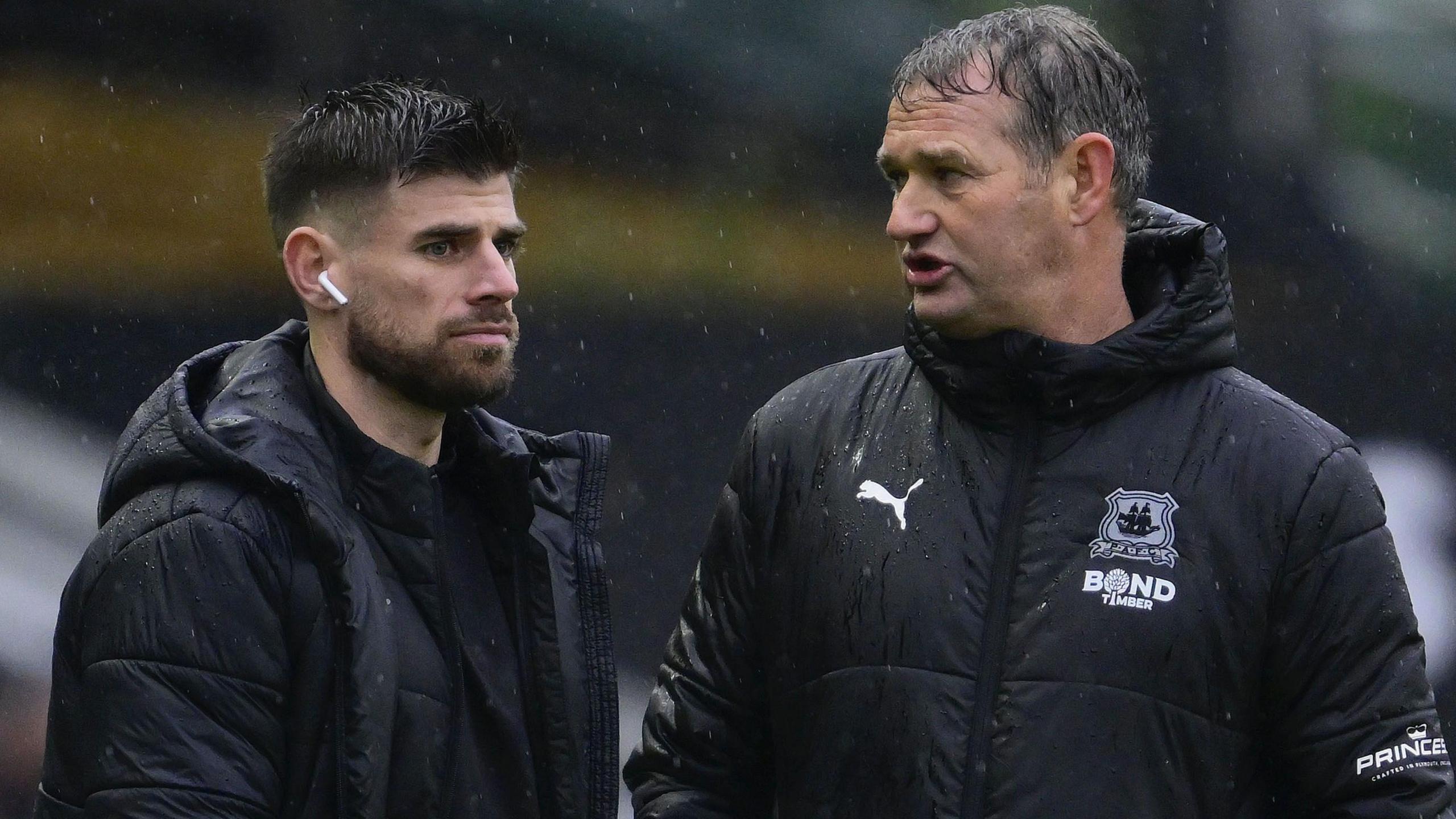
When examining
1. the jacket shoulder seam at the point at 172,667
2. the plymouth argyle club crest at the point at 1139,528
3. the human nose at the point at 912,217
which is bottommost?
the jacket shoulder seam at the point at 172,667

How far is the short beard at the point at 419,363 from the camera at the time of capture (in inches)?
106

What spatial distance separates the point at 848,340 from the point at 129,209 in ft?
5.77

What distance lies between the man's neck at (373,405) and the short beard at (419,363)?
0.6 inches

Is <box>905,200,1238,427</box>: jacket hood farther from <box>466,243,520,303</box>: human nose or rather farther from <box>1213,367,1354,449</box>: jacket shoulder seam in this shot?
<box>466,243,520,303</box>: human nose

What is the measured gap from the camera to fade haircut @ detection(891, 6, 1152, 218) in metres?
2.52

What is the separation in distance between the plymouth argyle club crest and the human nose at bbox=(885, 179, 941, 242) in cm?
43

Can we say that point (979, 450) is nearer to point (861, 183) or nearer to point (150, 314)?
point (861, 183)

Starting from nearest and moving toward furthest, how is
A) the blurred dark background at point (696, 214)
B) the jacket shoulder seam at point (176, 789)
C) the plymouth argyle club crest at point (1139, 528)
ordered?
1. the jacket shoulder seam at point (176, 789)
2. the plymouth argyle club crest at point (1139, 528)
3. the blurred dark background at point (696, 214)

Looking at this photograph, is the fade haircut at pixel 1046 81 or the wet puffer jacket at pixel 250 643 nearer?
the wet puffer jacket at pixel 250 643

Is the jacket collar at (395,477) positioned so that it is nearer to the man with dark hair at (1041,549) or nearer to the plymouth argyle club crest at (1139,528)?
the man with dark hair at (1041,549)

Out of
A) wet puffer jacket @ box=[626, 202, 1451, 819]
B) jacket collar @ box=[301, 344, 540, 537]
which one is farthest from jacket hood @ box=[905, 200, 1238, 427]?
jacket collar @ box=[301, 344, 540, 537]

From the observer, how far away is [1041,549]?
2410 millimetres

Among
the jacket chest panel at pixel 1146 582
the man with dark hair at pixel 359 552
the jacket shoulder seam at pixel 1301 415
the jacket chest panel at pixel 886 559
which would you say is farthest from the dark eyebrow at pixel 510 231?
the jacket shoulder seam at pixel 1301 415

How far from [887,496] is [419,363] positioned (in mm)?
703
